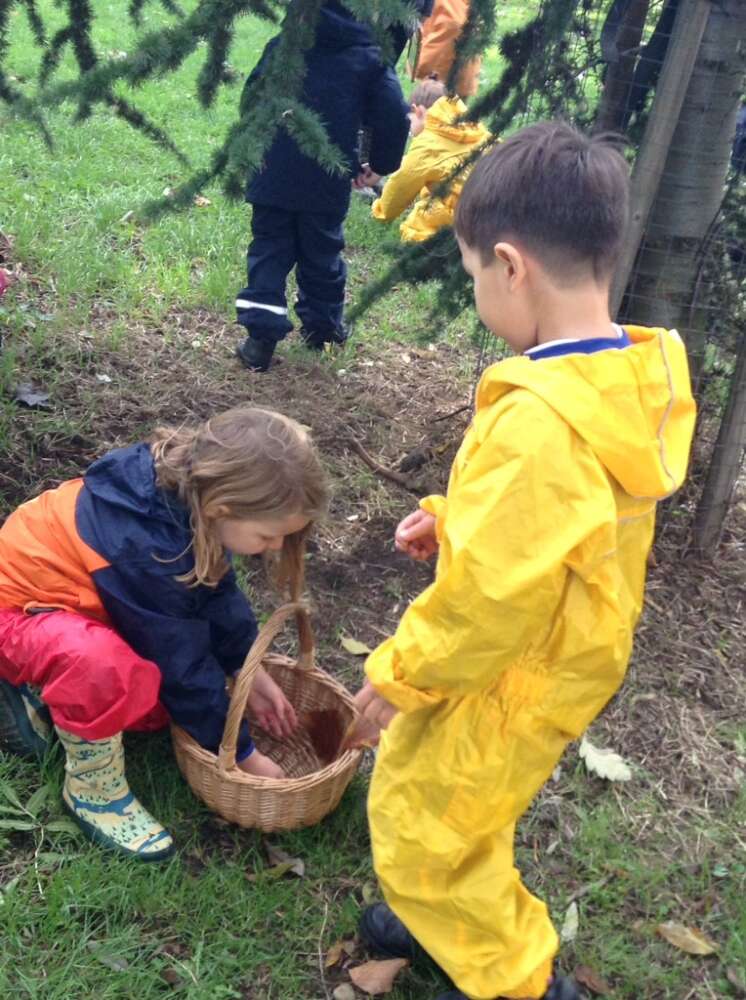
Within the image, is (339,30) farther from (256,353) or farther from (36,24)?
(256,353)

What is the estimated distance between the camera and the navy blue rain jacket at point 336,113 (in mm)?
4133

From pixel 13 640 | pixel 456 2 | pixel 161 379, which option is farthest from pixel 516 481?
pixel 456 2

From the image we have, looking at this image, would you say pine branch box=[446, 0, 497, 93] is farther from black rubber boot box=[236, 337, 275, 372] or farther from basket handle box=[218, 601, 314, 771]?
black rubber boot box=[236, 337, 275, 372]

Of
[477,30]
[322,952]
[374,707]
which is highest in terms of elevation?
[477,30]

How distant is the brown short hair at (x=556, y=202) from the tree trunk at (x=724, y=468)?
1869 millimetres

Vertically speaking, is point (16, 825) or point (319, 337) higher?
point (319, 337)

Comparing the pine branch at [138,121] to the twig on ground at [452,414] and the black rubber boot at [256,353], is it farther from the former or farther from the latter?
the twig on ground at [452,414]

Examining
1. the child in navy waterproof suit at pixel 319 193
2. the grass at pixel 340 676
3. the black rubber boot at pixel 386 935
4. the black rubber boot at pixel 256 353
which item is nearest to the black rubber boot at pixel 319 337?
the child in navy waterproof suit at pixel 319 193

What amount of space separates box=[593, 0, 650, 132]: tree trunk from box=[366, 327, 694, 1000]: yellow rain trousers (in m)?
1.62

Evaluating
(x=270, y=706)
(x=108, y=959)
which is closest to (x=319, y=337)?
(x=270, y=706)

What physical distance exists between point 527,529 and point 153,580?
104 centimetres

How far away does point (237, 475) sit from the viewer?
Result: 2248 mm

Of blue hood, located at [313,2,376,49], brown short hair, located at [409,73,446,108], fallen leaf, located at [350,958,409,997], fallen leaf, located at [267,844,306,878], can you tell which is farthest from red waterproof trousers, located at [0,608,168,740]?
brown short hair, located at [409,73,446,108]

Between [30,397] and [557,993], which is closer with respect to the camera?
[557,993]
